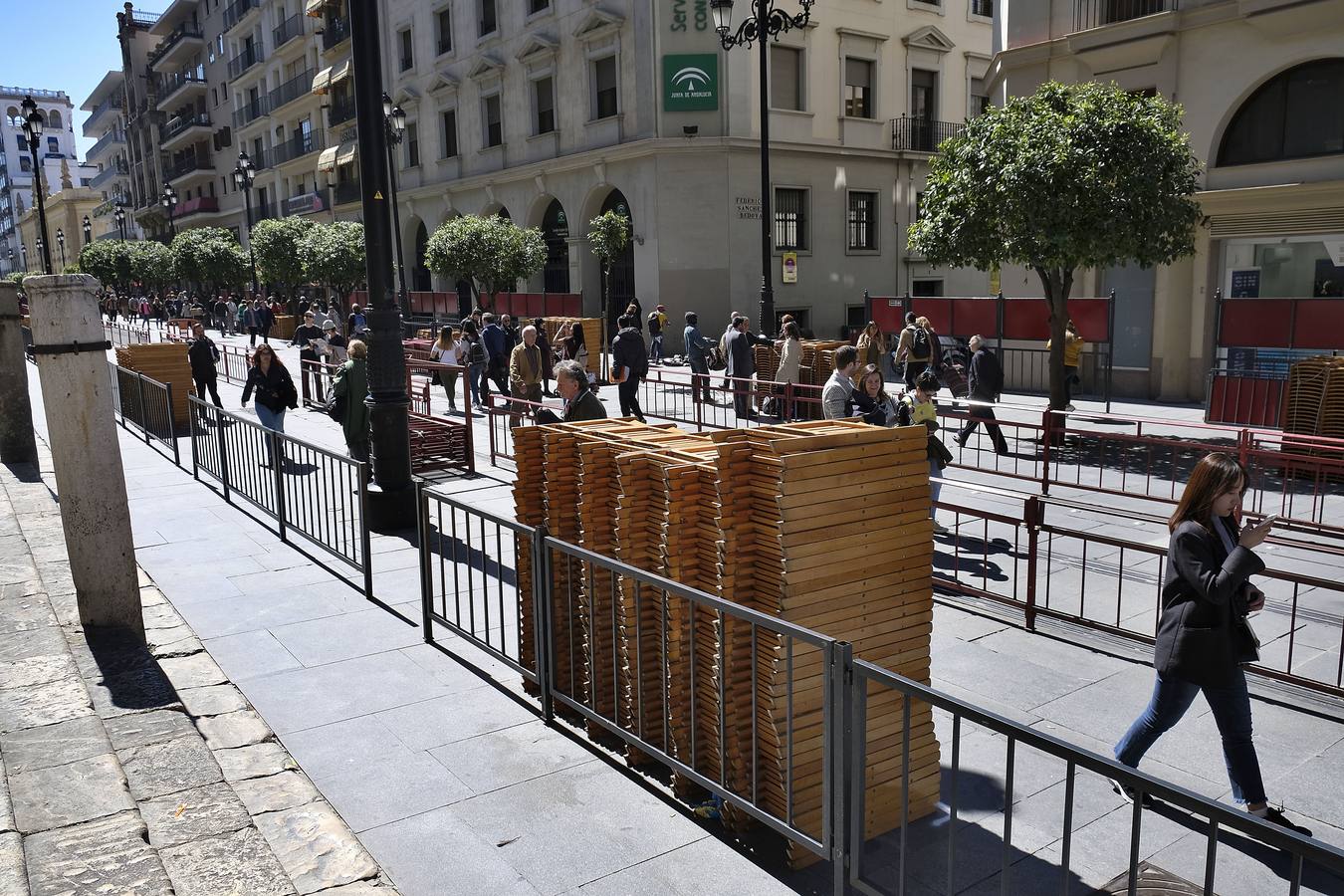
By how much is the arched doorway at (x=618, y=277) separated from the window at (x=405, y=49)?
1441 cm

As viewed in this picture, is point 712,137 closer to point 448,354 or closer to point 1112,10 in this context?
point 1112,10

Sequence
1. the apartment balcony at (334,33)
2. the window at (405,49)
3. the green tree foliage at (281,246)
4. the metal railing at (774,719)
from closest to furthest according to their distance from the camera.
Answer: the metal railing at (774,719) → the green tree foliage at (281,246) → the window at (405,49) → the apartment balcony at (334,33)

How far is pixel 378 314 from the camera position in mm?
8625

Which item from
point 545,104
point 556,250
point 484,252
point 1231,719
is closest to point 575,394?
point 1231,719

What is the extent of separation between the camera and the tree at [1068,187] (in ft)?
44.0

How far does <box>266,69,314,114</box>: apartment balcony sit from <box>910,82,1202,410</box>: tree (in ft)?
140

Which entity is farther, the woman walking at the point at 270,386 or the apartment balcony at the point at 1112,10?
the apartment balcony at the point at 1112,10

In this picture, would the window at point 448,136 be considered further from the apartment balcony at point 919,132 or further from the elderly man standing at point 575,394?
the elderly man standing at point 575,394

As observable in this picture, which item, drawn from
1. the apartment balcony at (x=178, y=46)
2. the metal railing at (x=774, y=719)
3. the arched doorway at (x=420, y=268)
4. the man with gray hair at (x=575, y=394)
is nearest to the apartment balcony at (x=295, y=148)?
the arched doorway at (x=420, y=268)

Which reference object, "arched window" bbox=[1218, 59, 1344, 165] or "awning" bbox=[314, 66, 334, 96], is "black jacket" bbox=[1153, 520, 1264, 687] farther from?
"awning" bbox=[314, 66, 334, 96]

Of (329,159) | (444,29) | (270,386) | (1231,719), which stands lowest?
(1231,719)

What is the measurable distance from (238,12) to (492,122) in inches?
1279

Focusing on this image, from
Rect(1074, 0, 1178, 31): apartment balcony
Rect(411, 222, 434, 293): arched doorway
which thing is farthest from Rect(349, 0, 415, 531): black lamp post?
Rect(411, 222, 434, 293): arched doorway

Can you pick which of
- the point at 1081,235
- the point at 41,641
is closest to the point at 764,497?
the point at 41,641
